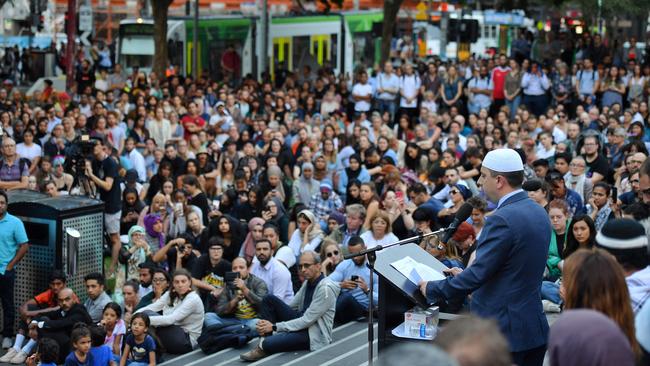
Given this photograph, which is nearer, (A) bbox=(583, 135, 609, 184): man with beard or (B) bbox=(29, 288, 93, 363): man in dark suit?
(B) bbox=(29, 288, 93, 363): man in dark suit

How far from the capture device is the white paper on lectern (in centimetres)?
705

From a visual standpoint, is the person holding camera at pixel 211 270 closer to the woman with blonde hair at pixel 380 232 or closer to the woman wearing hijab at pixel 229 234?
the woman wearing hijab at pixel 229 234

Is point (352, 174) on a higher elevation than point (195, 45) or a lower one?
lower

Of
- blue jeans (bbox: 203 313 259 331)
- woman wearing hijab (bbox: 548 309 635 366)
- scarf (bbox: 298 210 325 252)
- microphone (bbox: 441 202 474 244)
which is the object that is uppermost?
woman wearing hijab (bbox: 548 309 635 366)

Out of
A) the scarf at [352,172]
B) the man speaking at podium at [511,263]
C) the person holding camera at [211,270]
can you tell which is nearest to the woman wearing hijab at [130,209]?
the scarf at [352,172]

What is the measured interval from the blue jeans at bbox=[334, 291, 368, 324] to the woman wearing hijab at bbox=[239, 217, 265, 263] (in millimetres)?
1925

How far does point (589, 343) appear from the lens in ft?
13.5

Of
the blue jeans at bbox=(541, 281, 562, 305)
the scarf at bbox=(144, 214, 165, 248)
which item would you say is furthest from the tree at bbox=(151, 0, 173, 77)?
the blue jeans at bbox=(541, 281, 562, 305)

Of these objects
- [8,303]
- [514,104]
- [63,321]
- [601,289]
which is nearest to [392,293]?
[601,289]

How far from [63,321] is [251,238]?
8.77 ft

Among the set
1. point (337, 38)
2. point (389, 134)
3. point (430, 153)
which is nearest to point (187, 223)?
point (430, 153)

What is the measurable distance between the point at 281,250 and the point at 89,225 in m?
2.10

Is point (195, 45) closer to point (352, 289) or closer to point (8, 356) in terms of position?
point (8, 356)

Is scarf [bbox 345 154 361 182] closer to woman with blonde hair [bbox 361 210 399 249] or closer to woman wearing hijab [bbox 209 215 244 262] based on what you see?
woman wearing hijab [bbox 209 215 244 262]
